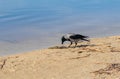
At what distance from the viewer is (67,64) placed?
37.0ft

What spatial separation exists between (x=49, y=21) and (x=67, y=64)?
12.2 meters

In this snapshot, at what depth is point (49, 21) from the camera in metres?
23.4

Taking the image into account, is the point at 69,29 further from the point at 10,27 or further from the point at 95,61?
the point at 95,61

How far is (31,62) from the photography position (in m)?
11.8

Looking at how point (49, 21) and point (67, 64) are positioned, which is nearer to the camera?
point (67, 64)

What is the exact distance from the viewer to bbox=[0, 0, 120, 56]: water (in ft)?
62.3

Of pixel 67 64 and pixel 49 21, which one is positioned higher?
pixel 49 21

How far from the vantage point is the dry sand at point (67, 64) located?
Answer: 409 inches

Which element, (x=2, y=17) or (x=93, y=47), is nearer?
(x=93, y=47)

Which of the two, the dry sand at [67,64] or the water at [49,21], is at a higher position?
the water at [49,21]

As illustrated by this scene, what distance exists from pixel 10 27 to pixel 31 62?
10412mm

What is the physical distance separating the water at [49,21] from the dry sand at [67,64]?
4444 mm

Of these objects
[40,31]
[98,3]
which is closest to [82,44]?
[40,31]

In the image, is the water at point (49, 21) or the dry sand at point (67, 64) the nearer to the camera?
the dry sand at point (67, 64)
